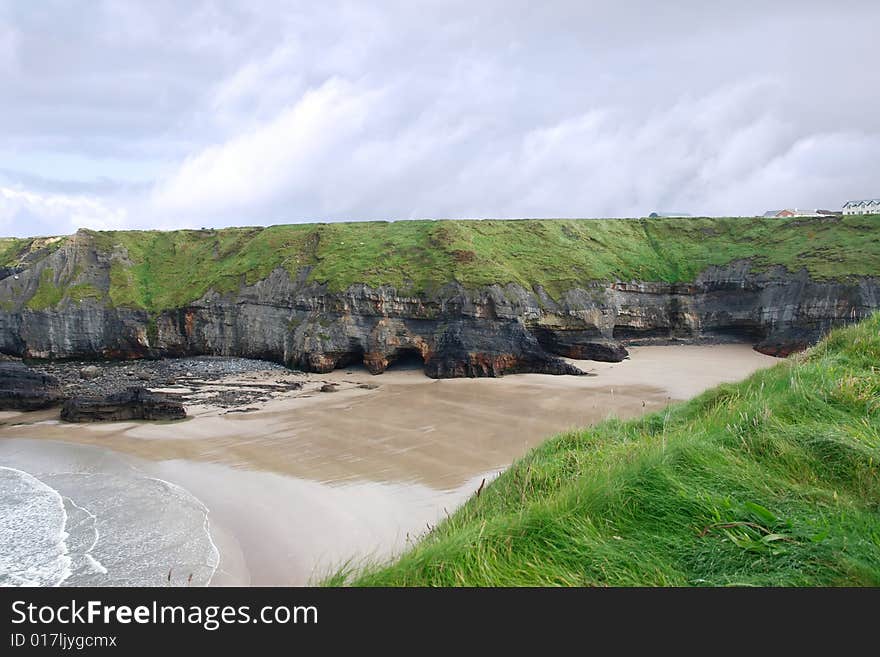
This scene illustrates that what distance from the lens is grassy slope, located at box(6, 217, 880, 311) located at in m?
37.2

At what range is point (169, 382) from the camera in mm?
31438

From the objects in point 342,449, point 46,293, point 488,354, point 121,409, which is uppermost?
point 46,293

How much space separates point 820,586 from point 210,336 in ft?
138

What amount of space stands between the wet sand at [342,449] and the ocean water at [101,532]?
0.57 metres

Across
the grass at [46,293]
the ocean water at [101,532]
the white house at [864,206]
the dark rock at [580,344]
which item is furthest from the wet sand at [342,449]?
the white house at [864,206]

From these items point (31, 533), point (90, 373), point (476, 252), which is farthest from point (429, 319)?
point (31, 533)

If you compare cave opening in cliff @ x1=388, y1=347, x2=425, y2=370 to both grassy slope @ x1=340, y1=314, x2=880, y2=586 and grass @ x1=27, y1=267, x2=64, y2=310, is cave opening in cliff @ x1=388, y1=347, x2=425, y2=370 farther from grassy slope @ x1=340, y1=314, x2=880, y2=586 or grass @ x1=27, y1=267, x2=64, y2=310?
grassy slope @ x1=340, y1=314, x2=880, y2=586

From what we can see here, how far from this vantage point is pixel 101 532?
1202 cm

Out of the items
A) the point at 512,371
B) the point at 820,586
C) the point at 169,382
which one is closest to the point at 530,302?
the point at 512,371

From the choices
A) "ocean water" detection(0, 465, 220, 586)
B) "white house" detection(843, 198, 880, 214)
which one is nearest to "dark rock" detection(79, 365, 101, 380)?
"ocean water" detection(0, 465, 220, 586)

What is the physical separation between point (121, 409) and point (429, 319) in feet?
59.2

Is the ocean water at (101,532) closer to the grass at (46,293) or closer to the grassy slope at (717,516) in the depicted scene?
the grassy slope at (717,516)

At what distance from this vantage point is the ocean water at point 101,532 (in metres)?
10.1

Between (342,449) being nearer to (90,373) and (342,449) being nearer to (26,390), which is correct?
(26,390)
